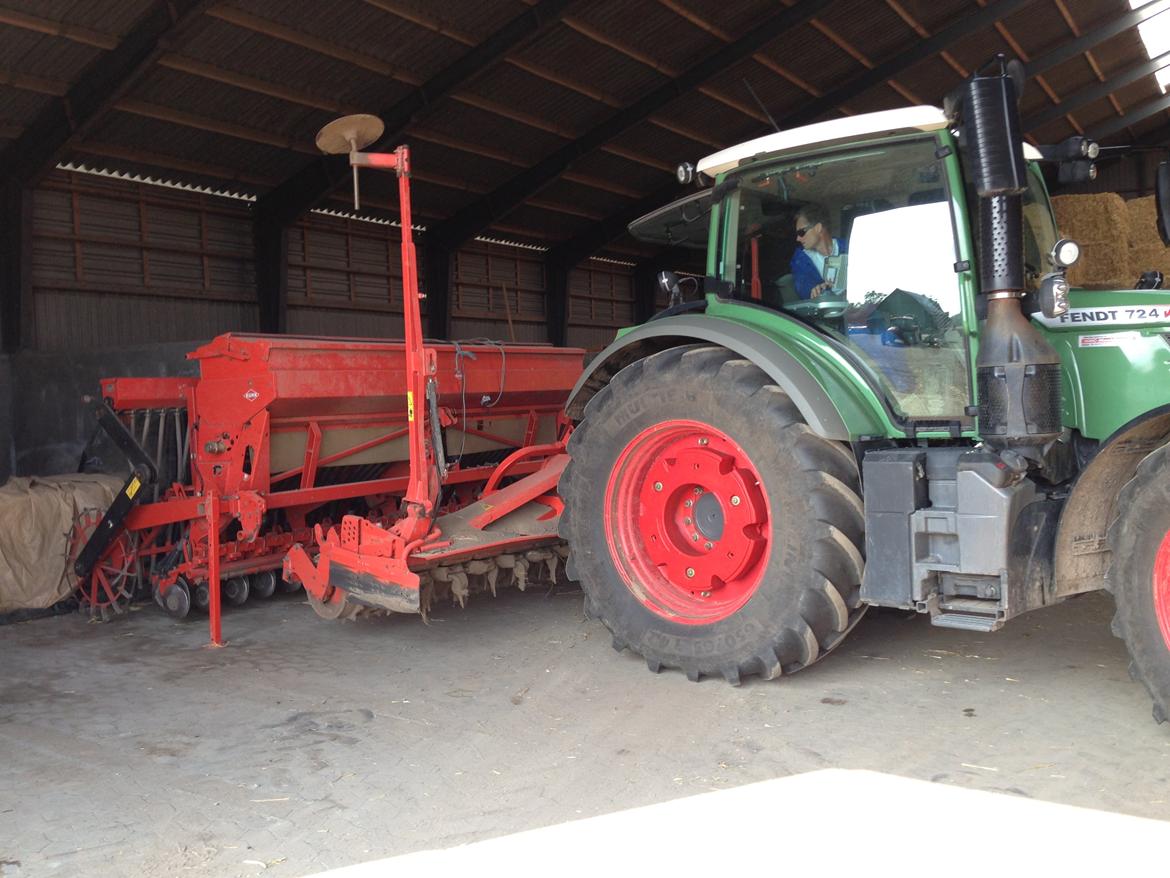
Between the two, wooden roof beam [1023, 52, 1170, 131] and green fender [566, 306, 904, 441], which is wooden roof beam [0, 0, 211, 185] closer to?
green fender [566, 306, 904, 441]

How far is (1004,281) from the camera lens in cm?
340

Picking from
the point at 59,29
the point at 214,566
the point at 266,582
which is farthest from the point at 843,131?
the point at 59,29

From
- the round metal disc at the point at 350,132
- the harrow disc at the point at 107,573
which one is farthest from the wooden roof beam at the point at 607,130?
the harrow disc at the point at 107,573

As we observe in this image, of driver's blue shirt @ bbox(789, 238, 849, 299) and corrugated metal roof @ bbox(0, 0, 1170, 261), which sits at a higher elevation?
corrugated metal roof @ bbox(0, 0, 1170, 261)

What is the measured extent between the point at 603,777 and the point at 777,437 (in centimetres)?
143

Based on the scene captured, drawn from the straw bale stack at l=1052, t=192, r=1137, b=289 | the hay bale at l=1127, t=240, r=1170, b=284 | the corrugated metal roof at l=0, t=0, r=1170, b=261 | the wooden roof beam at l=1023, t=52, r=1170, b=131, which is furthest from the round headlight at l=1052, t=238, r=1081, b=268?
the wooden roof beam at l=1023, t=52, r=1170, b=131

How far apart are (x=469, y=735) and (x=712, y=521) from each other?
52.5 inches

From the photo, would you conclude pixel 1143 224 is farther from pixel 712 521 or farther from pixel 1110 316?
pixel 712 521

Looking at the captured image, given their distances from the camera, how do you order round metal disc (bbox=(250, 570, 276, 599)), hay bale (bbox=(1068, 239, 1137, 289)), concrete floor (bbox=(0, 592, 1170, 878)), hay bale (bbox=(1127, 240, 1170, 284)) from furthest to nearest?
1. hay bale (bbox=(1127, 240, 1170, 284))
2. hay bale (bbox=(1068, 239, 1137, 289))
3. round metal disc (bbox=(250, 570, 276, 599))
4. concrete floor (bbox=(0, 592, 1170, 878))

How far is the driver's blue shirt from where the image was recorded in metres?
4.12

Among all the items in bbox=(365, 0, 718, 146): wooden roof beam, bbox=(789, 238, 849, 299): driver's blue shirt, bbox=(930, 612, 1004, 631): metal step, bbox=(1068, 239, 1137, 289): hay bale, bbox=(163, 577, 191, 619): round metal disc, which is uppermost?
bbox=(365, 0, 718, 146): wooden roof beam

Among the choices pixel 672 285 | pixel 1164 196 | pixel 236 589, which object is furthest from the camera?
pixel 236 589

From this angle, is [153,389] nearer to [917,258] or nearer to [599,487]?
[599,487]

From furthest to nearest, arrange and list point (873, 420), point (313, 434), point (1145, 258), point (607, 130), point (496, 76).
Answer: point (607, 130) < point (496, 76) < point (1145, 258) < point (313, 434) < point (873, 420)
